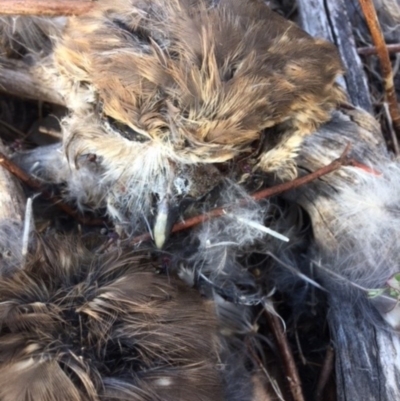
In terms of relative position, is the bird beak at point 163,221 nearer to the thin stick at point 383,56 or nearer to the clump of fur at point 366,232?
the clump of fur at point 366,232

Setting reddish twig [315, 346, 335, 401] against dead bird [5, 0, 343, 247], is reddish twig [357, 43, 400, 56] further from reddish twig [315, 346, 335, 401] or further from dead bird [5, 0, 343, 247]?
reddish twig [315, 346, 335, 401]

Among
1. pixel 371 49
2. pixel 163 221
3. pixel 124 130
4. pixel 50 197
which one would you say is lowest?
pixel 50 197

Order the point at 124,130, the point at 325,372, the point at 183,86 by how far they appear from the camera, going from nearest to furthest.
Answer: the point at 183,86, the point at 124,130, the point at 325,372

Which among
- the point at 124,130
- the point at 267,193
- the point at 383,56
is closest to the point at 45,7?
the point at 124,130

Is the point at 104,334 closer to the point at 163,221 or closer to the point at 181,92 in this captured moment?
the point at 163,221

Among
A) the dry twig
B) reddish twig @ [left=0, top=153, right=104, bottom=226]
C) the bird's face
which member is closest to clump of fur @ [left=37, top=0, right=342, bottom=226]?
the bird's face

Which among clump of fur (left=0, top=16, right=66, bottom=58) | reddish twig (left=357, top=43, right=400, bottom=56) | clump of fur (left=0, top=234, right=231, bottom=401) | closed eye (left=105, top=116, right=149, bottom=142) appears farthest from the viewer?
reddish twig (left=357, top=43, right=400, bottom=56)

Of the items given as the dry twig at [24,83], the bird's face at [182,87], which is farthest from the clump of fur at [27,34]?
the bird's face at [182,87]

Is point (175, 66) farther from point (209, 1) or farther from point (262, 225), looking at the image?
point (262, 225)
